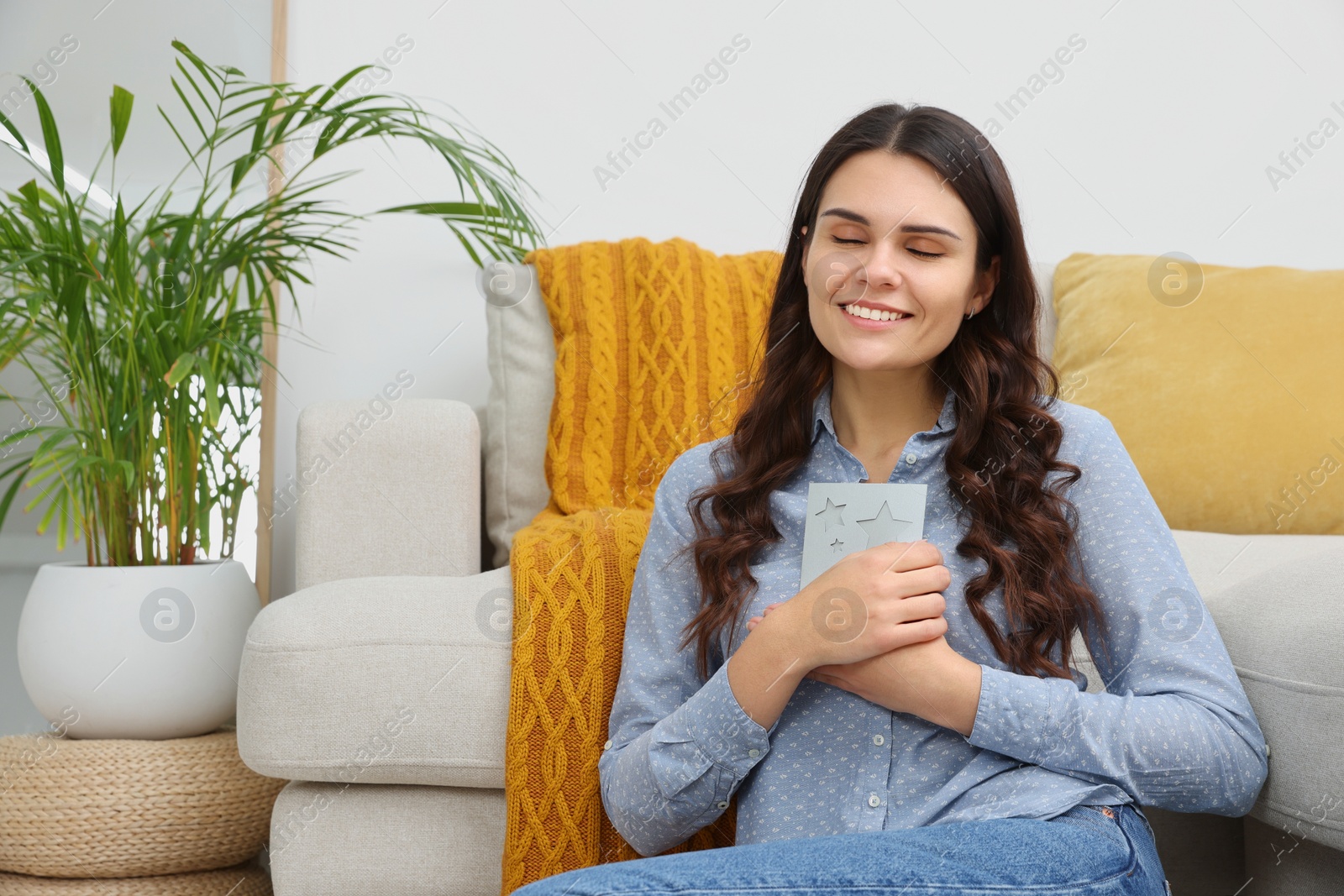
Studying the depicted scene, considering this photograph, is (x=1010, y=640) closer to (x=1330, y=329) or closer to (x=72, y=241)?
(x=1330, y=329)

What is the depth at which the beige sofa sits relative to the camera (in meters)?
0.83

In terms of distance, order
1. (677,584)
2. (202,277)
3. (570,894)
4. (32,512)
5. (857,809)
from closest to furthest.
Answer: (570,894), (857,809), (677,584), (202,277), (32,512)

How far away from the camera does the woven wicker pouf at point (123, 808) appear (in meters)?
1.32

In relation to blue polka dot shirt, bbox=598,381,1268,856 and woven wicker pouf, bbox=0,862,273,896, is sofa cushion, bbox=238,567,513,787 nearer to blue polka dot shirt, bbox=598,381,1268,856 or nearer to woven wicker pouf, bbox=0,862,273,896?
blue polka dot shirt, bbox=598,381,1268,856

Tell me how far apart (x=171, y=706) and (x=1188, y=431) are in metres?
1.54

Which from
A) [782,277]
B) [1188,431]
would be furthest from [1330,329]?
[782,277]

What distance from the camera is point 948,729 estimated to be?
843 mm

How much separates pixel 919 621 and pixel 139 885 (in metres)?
1.13

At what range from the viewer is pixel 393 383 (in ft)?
6.73

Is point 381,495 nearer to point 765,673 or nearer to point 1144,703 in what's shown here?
point 765,673

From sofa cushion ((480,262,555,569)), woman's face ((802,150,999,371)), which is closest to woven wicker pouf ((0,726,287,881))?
sofa cushion ((480,262,555,569))

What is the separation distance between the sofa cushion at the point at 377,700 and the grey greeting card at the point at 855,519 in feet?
1.25

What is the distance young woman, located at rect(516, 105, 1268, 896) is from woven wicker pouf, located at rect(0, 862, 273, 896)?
75 cm

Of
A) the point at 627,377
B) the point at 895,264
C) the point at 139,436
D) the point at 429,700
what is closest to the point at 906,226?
the point at 895,264
